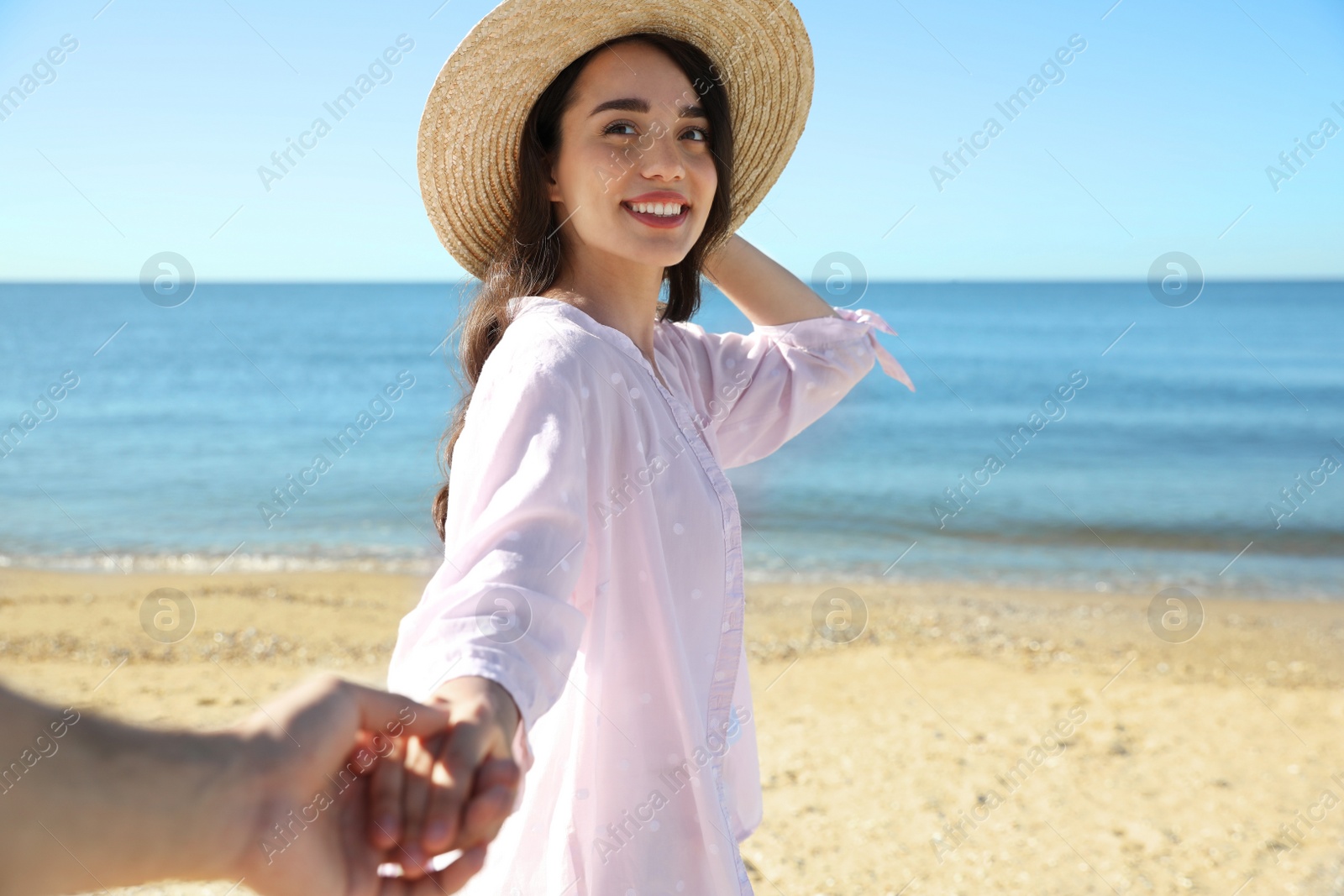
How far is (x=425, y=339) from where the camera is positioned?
44.7m

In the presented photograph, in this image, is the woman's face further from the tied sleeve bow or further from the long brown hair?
the tied sleeve bow

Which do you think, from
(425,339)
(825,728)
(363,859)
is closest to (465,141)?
(363,859)

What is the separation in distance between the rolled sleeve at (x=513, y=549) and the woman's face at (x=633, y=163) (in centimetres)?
46

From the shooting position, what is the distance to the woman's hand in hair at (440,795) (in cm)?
83

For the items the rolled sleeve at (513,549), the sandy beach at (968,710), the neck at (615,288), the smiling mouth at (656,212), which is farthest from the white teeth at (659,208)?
the sandy beach at (968,710)

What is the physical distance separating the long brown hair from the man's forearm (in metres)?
1.15

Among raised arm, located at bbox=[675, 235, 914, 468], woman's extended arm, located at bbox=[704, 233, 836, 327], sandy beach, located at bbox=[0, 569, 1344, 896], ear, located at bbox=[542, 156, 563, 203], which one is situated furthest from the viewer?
sandy beach, located at bbox=[0, 569, 1344, 896]

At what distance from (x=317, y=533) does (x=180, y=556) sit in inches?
52.7

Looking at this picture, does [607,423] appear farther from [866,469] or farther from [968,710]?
[866,469]

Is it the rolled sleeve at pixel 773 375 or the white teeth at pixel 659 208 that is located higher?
the white teeth at pixel 659 208

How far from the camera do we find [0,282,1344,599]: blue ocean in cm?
985

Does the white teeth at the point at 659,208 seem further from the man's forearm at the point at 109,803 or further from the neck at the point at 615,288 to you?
the man's forearm at the point at 109,803

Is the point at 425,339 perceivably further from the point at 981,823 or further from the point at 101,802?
the point at 101,802

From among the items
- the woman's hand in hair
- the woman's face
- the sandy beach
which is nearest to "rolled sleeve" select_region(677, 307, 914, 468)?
the woman's face
